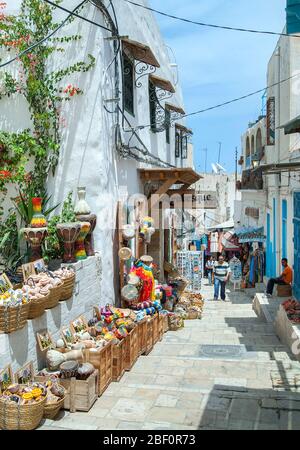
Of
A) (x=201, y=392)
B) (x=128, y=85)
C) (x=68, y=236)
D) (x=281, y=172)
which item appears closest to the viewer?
(x=201, y=392)

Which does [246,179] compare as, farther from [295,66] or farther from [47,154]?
[47,154]

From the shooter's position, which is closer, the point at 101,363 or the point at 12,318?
the point at 12,318

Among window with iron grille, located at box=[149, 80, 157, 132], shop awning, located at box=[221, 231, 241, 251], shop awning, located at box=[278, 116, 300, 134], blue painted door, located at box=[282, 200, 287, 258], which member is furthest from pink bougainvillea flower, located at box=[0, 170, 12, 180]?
shop awning, located at box=[221, 231, 241, 251]

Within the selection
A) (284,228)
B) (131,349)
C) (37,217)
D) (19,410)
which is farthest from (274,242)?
(19,410)

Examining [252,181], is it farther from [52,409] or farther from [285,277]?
[52,409]

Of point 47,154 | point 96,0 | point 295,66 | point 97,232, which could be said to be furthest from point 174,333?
point 295,66

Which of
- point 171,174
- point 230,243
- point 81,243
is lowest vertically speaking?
point 230,243

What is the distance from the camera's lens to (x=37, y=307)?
6.57m

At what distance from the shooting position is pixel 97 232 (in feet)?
31.1

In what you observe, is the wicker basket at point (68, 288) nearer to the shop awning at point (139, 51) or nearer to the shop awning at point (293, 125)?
the shop awning at point (293, 125)

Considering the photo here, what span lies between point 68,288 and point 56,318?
0.56m

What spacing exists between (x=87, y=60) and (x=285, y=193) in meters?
8.23

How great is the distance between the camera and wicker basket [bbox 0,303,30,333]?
18.9 feet

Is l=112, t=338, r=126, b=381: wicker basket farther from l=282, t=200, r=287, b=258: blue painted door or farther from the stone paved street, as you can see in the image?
l=282, t=200, r=287, b=258: blue painted door
